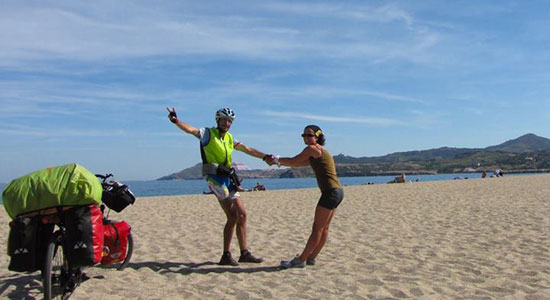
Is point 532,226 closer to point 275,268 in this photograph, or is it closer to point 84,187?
point 275,268

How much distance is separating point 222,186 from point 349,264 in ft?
6.36

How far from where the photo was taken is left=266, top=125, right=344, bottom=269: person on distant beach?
5938 millimetres

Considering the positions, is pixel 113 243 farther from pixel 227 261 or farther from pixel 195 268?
pixel 227 261

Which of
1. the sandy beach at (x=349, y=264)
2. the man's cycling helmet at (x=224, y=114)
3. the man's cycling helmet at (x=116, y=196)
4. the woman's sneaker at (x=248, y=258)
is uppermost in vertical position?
the man's cycling helmet at (x=224, y=114)

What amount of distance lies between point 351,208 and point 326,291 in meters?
9.57

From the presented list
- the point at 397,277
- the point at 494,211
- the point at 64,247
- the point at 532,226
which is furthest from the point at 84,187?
the point at 494,211

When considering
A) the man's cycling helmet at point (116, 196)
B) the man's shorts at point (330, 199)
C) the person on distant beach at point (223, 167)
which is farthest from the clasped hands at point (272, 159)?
the man's cycling helmet at point (116, 196)

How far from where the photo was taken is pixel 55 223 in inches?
171

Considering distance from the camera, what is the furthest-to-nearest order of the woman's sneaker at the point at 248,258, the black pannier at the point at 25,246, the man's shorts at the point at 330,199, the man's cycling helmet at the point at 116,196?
the woman's sneaker at the point at 248,258
the man's shorts at the point at 330,199
the man's cycling helmet at the point at 116,196
the black pannier at the point at 25,246

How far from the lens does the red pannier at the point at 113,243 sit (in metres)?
5.12

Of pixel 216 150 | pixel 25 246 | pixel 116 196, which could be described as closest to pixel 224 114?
pixel 216 150

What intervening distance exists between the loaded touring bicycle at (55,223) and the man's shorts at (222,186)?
180 cm

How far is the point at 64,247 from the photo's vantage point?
14.2ft

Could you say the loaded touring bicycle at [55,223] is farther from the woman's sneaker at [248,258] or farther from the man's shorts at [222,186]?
the woman's sneaker at [248,258]
